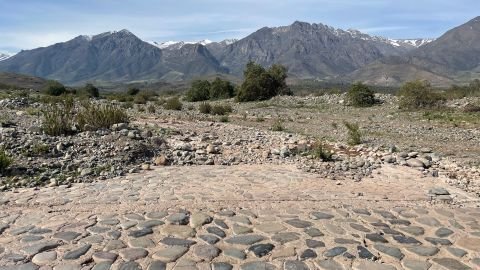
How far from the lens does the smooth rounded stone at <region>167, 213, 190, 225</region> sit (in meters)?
6.31

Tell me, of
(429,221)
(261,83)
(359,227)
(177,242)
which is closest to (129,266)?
(177,242)

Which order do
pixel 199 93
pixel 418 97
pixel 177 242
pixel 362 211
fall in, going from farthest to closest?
pixel 199 93 → pixel 418 97 → pixel 362 211 → pixel 177 242

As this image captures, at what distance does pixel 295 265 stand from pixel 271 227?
125cm

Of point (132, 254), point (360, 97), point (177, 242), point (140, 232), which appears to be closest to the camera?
point (132, 254)

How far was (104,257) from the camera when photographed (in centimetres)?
513

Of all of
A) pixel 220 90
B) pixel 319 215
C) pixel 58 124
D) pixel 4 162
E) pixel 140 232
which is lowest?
pixel 319 215

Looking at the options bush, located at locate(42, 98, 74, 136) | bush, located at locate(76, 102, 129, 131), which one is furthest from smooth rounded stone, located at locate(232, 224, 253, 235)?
bush, located at locate(76, 102, 129, 131)

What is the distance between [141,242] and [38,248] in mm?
1213

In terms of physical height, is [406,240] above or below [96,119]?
below

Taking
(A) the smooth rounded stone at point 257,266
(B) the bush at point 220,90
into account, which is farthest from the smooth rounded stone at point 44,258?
(B) the bush at point 220,90

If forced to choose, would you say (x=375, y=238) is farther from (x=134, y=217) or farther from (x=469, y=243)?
(x=134, y=217)

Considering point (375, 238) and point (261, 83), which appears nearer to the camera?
point (375, 238)

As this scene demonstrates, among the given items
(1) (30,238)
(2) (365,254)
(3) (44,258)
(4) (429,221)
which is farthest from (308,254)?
(1) (30,238)

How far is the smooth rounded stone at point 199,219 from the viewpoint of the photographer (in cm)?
625
